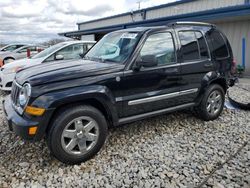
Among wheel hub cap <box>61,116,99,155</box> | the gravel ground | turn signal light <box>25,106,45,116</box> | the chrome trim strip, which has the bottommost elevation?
the gravel ground

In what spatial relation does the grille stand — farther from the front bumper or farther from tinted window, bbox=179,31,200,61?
tinted window, bbox=179,31,200,61

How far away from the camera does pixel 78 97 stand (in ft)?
9.50

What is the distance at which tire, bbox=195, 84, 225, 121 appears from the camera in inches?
176

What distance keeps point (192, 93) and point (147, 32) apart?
57.2 inches

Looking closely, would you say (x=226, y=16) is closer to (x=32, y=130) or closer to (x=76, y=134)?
(x=76, y=134)

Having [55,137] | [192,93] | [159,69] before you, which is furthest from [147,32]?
[55,137]

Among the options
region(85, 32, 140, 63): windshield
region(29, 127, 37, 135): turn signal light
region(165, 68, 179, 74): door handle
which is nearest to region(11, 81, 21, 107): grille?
region(29, 127, 37, 135): turn signal light

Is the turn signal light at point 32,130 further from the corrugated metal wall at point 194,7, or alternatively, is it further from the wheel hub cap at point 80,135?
the corrugated metal wall at point 194,7

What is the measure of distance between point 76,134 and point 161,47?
6.52 feet

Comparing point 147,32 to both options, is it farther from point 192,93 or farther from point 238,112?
point 238,112

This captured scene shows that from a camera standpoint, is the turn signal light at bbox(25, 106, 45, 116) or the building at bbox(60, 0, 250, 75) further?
the building at bbox(60, 0, 250, 75)

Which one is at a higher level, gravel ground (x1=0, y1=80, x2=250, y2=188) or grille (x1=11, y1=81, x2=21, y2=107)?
grille (x1=11, y1=81, x2=21, y2=107)

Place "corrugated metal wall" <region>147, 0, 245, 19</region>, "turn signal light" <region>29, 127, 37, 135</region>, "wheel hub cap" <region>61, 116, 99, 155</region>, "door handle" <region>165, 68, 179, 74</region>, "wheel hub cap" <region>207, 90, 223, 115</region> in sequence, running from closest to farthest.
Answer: "turn signal light" <region>29, 127, 37, 135</region> → "wheel hub cap" <region>61, 116, 99, 155</region> → "door handle" <region>165, 68, 179, 74</region> → "wheel hub cap" <region>207, 90, 223, 115</region> → "corrugated metal wall" <region>147, 0, 245, 19</region>

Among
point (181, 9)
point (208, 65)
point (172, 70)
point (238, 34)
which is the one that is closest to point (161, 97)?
point (172, 70)
